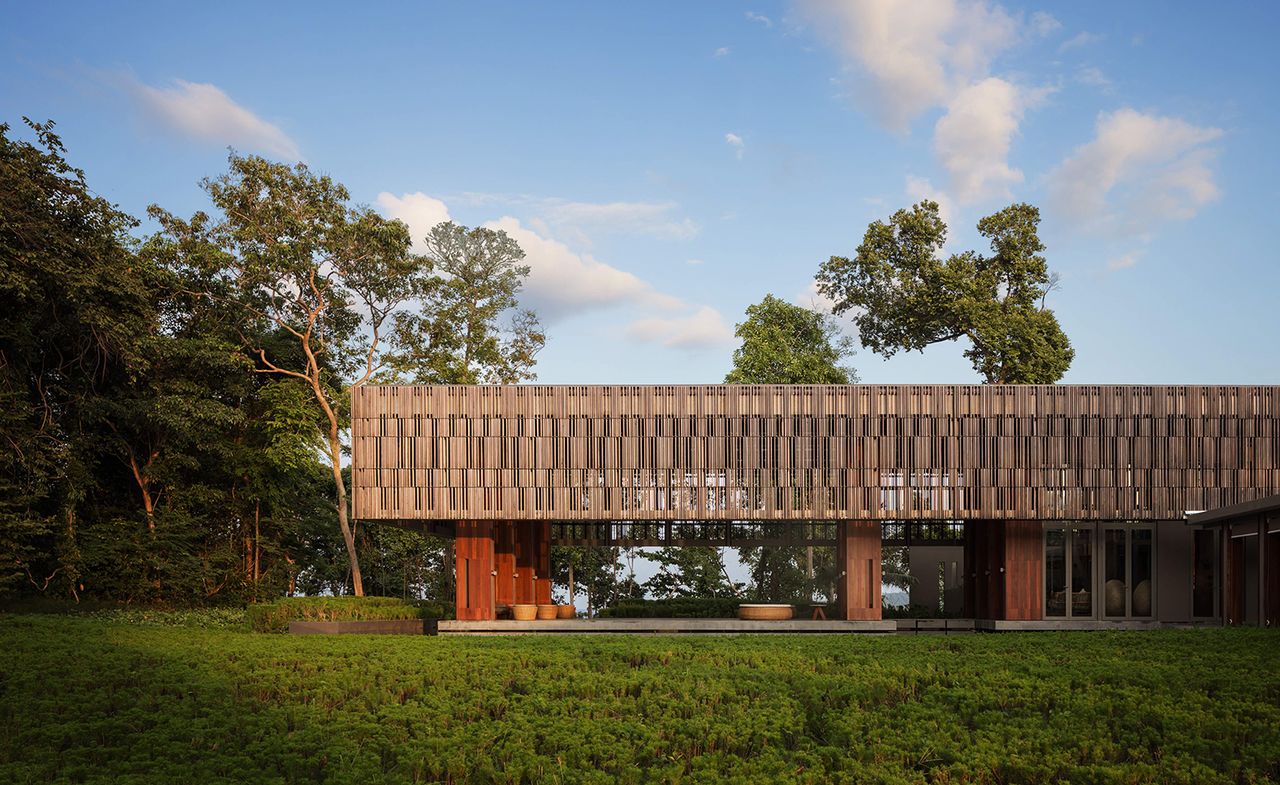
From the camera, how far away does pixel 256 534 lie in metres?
36.9

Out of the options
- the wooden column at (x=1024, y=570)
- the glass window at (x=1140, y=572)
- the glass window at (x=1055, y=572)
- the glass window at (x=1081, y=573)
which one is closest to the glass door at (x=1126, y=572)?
the glass window at (x=1140, y=572)

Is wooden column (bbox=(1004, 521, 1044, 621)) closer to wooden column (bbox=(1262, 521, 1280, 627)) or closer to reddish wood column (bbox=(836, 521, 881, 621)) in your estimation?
reddish wood column (bbox=(836, 521, 881, 621))

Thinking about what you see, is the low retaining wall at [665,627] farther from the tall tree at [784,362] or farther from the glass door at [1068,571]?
the tall tree at [784,362]

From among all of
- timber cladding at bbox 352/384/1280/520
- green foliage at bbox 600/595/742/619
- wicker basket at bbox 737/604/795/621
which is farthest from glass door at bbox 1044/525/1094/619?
green foliage at bbox 600/595/742/619

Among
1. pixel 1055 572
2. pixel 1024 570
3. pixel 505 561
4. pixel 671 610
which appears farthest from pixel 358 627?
pixel 1055 572

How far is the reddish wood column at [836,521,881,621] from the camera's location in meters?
26.1

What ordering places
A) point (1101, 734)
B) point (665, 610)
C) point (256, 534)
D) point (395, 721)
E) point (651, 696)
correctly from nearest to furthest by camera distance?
point (1101, 734) → point (395, 721) → point (651, 696) → point (665, 610) → point (256, 534)

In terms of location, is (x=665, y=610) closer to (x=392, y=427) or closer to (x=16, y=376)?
(x=392, y=427)

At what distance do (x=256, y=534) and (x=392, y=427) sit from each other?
1297 cm

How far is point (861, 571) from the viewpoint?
26297 millimetres

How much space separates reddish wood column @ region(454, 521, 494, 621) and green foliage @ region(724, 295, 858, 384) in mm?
11791

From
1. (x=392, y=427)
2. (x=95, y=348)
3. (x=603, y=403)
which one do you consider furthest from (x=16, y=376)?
(x=603, y=403)

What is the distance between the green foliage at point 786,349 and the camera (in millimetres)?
36562

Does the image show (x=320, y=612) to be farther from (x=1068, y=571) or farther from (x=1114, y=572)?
(x=1114, y=572)
